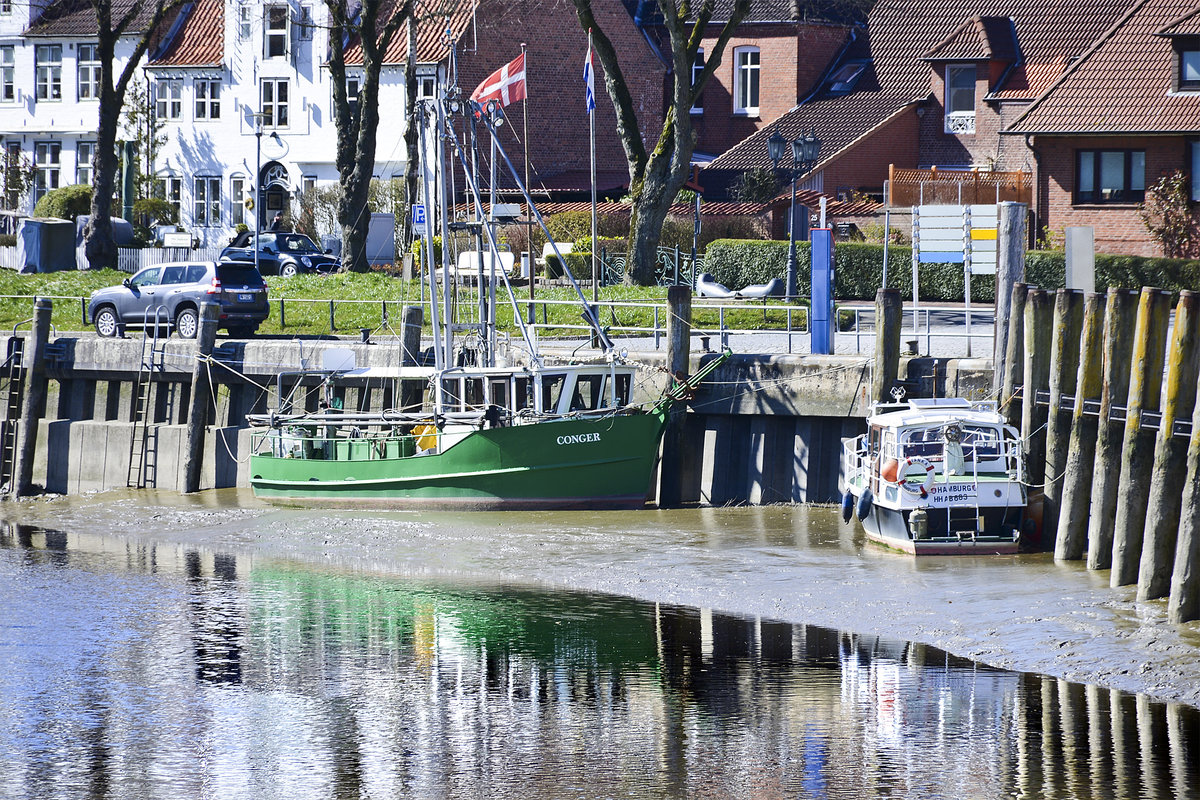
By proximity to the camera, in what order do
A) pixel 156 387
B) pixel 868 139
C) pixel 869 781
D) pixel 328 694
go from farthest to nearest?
pixel 868 139 → pixel 156 387 → pixel 328 694 → pixel 869 781

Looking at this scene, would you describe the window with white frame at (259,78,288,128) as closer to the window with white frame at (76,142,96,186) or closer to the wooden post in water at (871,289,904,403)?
the window with white frame at (76,142,96,186)

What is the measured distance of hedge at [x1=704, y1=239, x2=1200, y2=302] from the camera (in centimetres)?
3956

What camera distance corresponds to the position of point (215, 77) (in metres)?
63.9

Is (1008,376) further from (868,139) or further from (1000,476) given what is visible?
(868,139)

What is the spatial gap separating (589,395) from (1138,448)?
11107mm

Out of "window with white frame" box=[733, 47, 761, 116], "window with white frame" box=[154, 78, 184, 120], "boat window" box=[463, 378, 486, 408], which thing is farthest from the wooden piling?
"window with white frame" box=[154, 78, 184, 120]

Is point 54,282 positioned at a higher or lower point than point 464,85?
lower

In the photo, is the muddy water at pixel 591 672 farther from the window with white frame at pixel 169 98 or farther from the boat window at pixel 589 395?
the window with white frame at pixel 169 98

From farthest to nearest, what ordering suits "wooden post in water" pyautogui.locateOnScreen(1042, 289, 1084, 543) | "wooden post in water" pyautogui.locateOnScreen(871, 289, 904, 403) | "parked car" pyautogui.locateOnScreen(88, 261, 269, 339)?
"parked car" pyautogui.locateOnScreen(88, 261, 269, 339) → "wooden post in water" pyautogui.locateOnScreen(871, 289, 904, 403) → "wooden post in water" pyautogui.locateOnScreen(1042, 289, 1084, 543)

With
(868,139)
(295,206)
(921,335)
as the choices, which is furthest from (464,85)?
(921,335)

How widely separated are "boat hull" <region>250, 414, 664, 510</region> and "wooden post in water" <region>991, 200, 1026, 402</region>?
5704 mm

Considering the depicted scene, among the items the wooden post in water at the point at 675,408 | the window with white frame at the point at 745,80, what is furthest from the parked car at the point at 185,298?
the window with white frame at the point at 745,80

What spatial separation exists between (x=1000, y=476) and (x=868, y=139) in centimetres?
3532

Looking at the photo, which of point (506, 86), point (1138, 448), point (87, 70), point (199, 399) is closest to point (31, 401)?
point (199, 399)
